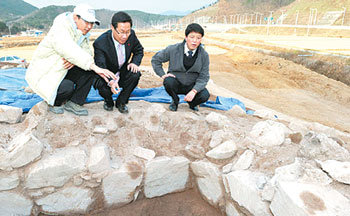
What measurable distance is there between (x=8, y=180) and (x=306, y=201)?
268 centimetres

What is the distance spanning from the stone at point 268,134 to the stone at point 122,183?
139 cm

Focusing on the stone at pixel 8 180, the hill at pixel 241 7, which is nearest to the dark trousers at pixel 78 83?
the stone at pixel 8 180

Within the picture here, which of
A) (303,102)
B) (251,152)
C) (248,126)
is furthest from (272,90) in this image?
(251,152)

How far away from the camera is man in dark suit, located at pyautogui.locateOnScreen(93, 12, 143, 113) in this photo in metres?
2.81

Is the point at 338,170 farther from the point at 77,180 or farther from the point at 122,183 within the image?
the point at 77,180

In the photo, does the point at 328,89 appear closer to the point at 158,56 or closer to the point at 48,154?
the point at 158,56

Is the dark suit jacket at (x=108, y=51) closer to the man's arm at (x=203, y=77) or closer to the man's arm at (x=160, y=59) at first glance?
the man's arm at (x=160, y=59)

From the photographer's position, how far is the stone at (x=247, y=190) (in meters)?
2.15

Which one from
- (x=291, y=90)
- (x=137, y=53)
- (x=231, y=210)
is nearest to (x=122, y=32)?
(x=137, y=53)

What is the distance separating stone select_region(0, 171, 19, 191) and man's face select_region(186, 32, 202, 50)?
→ 2.52m

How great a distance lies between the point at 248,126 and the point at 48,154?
2.49 m

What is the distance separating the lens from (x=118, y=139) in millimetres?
2938

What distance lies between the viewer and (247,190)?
223 cm

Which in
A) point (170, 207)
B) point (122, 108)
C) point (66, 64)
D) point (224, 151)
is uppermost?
point (66, 64)
